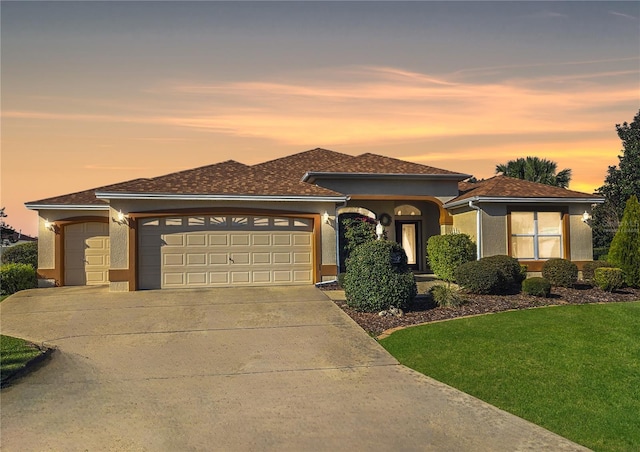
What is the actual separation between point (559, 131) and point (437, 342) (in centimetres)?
1290

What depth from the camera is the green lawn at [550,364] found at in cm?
605

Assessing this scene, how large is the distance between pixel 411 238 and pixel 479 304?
1034 cm

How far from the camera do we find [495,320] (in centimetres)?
1077

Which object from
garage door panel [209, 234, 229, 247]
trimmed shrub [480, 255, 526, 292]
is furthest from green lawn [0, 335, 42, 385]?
trimmed shrub [480, 255, 526, 292]

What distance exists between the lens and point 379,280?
38.0 ft

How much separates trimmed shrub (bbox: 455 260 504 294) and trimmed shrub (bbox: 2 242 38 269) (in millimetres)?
17497

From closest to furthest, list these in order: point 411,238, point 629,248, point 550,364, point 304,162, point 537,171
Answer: point 550,364
point 629,248
point 411,238
point 304,162
point 537,171

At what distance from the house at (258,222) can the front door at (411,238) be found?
0.96 m

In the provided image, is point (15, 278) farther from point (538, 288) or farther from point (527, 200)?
point (527, 200)

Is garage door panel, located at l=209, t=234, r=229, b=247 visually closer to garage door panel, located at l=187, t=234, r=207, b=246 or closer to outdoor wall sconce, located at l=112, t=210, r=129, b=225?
garage door panel, located at l=187, t=234, r=207, b=246

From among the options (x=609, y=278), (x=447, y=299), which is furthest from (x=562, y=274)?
→ (x=447, y=299)

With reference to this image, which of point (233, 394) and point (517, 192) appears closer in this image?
point (233, 394)

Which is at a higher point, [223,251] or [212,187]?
[212,187]

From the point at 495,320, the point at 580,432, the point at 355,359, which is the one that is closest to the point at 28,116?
the point at 355,359
